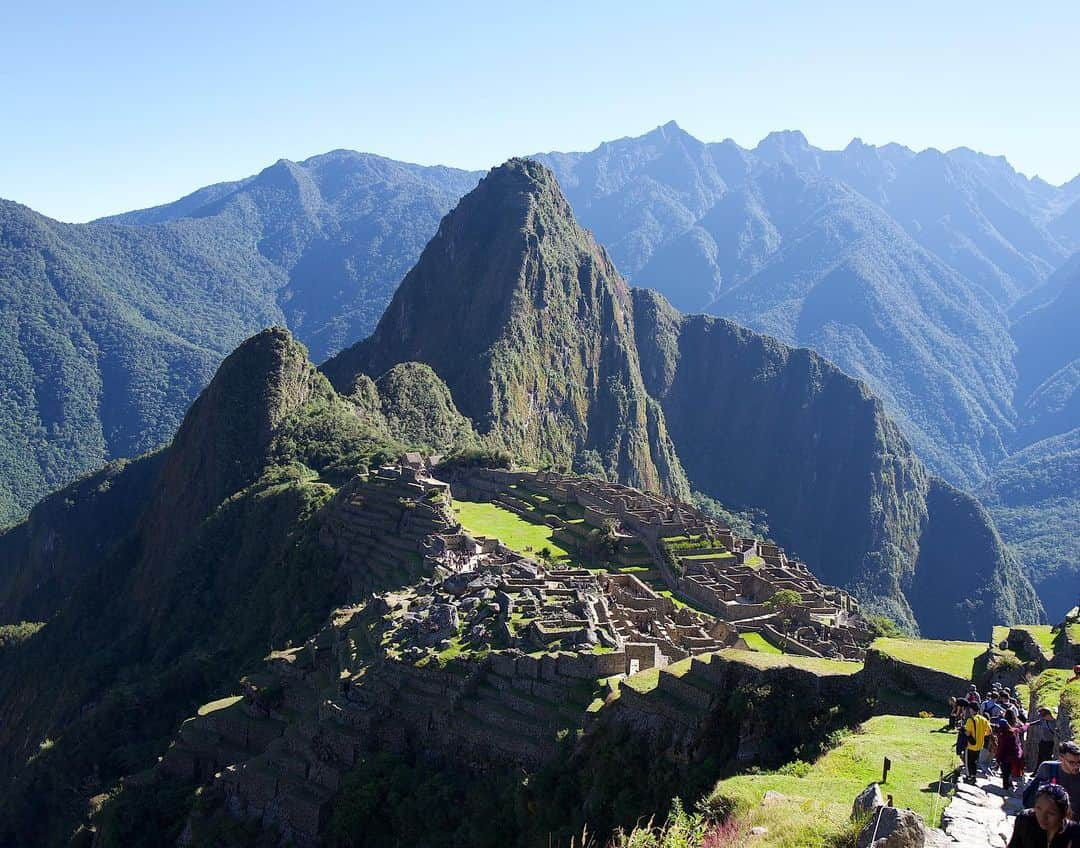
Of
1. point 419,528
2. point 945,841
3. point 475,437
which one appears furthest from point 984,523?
point 945,841

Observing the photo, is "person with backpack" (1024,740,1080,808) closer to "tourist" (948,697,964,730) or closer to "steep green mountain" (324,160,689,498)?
"tourist" (948,697,964,730)

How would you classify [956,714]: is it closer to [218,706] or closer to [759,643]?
[759,643]

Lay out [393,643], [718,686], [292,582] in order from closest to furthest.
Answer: [718,686] < [393,643] < [292,582]

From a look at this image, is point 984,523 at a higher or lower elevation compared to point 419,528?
lower

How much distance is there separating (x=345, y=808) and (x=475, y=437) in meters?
107

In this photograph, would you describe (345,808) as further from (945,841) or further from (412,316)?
(412,316)

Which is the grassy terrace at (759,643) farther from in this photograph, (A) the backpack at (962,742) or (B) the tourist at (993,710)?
(A) the backpack at (962,742)

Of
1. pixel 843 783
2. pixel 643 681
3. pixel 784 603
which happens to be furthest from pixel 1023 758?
pixel 784 603

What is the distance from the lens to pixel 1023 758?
1582 centimetres

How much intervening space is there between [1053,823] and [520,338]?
163 meters

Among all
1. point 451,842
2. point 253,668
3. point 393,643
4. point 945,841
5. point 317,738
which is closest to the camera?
point 945,841

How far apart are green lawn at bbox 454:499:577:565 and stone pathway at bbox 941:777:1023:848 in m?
44.7

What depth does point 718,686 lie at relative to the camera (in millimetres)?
23875

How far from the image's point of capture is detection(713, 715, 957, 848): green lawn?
44.7ft
